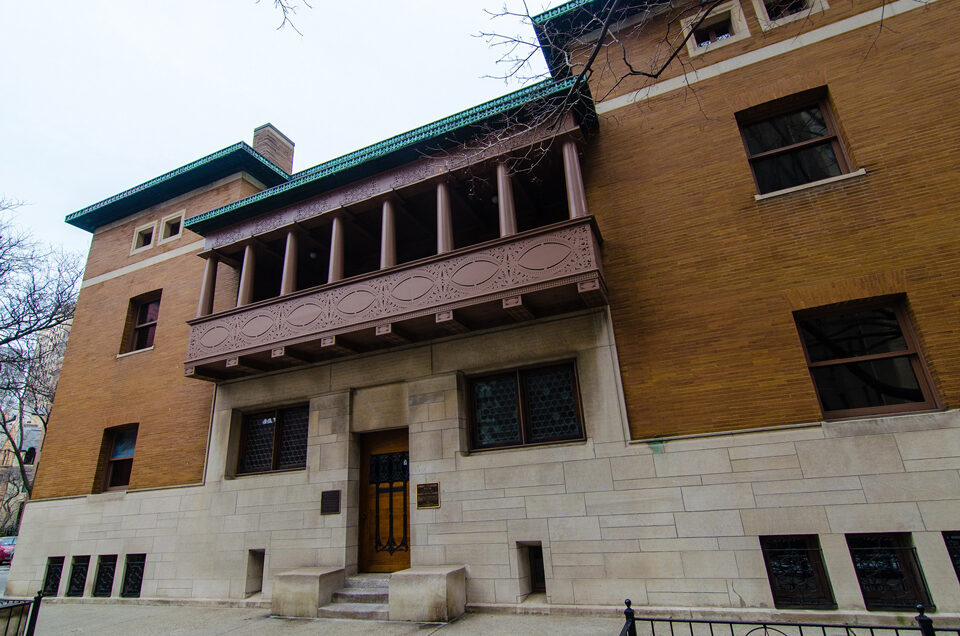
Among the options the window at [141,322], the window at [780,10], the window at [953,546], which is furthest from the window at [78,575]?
the window at [780,10]

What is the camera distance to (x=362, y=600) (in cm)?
870

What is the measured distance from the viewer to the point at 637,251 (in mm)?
9375

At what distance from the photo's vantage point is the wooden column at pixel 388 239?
33.9 ft

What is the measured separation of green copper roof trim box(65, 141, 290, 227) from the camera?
1505 centimetres

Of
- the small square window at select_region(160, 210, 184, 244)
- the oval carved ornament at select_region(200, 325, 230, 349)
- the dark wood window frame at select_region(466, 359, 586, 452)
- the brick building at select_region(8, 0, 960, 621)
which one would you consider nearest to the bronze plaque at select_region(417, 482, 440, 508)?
the brick building at select_region(8, 0, 960, 621)

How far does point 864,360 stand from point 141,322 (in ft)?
61.1

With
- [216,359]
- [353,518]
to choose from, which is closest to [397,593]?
[353,518]

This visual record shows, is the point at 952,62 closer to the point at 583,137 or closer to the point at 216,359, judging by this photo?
the point at 583,137

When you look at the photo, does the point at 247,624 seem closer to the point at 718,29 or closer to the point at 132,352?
the point at 132,352

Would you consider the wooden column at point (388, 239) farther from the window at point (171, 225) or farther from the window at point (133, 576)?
the window at point (133, 576)

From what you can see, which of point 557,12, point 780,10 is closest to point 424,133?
point 557,12

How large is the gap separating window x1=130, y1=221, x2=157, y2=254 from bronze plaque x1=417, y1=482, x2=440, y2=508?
13.4 m

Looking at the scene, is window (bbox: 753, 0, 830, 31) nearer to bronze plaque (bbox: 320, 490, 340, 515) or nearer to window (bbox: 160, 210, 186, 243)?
bronze plaque (bbox: 320, 490, 340, 515)

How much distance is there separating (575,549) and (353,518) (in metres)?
4.69
